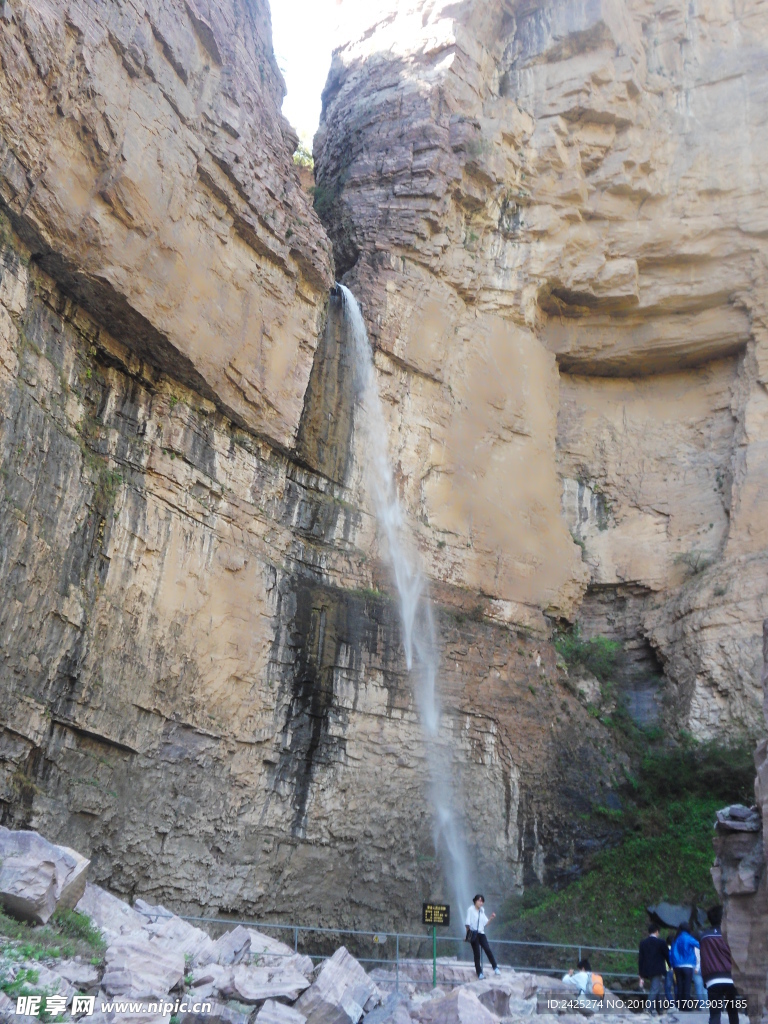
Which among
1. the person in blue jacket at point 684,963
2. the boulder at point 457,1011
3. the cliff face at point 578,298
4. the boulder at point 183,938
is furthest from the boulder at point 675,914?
the boulder at point 183,938

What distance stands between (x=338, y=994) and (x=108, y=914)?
2.66 m

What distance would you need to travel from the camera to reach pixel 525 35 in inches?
944

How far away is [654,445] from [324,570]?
1041 cm

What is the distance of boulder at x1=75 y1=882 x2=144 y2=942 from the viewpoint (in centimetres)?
902

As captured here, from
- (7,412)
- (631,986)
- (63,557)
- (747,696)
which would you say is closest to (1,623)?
(63,557)

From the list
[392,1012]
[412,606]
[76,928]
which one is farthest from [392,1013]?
[412,606]

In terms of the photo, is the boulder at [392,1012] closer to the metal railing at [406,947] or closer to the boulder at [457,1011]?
the boulder at [457,1011]

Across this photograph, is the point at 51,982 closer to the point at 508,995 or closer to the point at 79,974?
the point at 79,974

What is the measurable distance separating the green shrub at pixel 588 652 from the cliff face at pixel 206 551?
1.23 meters

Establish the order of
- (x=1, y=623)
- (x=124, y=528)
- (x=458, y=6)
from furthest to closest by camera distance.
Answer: (x=458, y=6), (x=124, y=528), (x=1, y=623)

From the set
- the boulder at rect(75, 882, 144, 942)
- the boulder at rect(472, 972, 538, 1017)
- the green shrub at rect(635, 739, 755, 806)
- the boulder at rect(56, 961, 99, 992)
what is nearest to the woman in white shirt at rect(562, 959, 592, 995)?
the boulder at rect(472, 972, 538, 1017)

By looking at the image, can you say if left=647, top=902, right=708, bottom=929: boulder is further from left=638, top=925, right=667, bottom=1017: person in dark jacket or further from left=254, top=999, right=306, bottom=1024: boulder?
left=254, top=999, right=306, bottom=1024: boulder

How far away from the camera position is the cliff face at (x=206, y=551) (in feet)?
39.5

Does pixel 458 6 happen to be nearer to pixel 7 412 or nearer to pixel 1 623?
pixel 7 412
